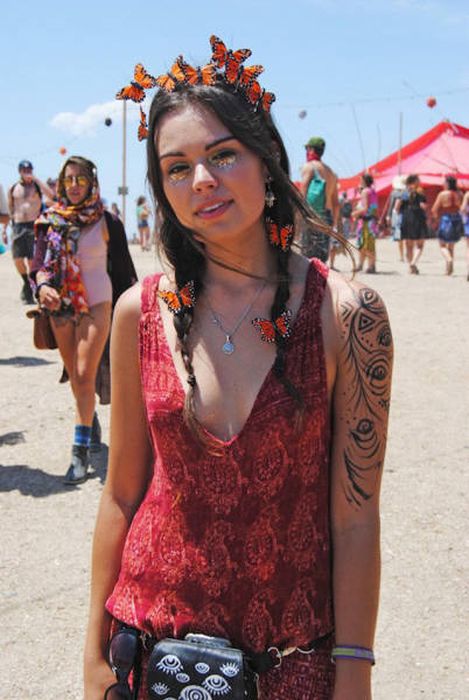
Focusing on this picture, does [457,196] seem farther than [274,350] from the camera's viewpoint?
Yes

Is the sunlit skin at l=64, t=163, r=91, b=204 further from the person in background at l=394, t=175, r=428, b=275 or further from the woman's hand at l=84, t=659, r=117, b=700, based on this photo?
the person in background at l=394, t=175, r=428, b=275

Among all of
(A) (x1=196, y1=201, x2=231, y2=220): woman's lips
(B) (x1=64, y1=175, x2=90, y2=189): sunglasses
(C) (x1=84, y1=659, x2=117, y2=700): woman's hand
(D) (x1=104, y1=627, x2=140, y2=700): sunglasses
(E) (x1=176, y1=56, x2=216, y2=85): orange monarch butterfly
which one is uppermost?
(E) (x1=176, y1=56, x2=216, y2=85): orange monarch butterfly

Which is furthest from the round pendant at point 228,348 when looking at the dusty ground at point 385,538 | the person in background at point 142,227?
the person in background at point 142,227

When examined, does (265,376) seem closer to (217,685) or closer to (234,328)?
(234,328)

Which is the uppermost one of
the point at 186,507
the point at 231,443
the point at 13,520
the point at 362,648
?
the point at 231,443

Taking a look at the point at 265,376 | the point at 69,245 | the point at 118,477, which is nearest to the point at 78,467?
the point at 69,245

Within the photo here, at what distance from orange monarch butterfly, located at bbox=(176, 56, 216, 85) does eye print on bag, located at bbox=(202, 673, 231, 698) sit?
3.77ft

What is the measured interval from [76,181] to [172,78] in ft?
12.9

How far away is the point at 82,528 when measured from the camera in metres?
4.97

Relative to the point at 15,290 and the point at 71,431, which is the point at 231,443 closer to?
the point at 71,431

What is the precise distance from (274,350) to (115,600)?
1.98ft

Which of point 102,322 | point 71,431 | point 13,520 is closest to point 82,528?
point 13,520

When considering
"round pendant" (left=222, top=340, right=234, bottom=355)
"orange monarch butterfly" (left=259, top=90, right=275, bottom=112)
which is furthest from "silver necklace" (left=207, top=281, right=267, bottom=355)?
"orange monarch butterfly" (left=259, top=90, right=275, bottom=112)

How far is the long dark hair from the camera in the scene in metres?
1.82
